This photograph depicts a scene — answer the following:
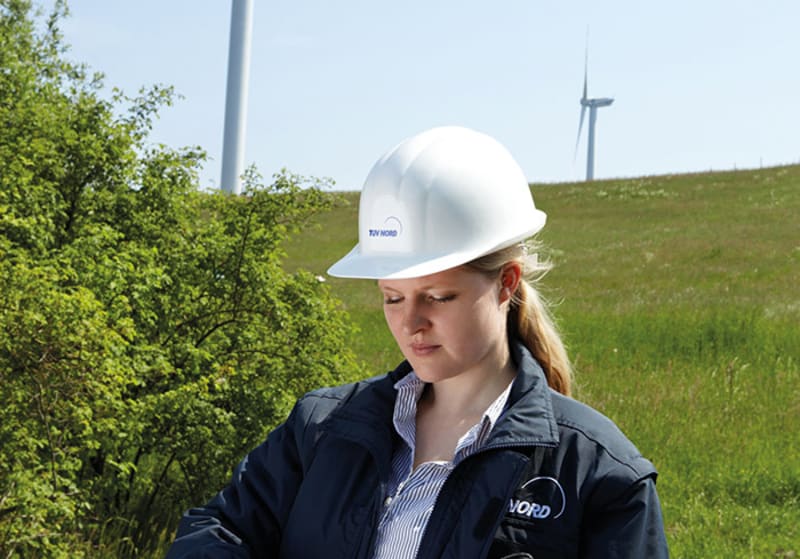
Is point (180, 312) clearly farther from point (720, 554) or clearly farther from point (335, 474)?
point (335, 474)

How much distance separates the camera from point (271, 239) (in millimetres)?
8297

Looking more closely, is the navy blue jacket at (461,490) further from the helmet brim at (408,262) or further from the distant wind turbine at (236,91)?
the distant wind turbine at (236,91)

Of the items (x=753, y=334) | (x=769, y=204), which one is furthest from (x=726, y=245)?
(x=753, y=334)

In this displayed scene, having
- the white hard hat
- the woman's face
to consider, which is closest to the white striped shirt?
the woman's face

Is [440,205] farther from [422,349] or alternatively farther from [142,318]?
[142,318]

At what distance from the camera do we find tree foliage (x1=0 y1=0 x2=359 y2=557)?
6289mm

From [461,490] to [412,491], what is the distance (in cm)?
18

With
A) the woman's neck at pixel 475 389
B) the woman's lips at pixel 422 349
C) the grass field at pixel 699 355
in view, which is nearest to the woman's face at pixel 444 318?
the woman's lips at pixel 422 349

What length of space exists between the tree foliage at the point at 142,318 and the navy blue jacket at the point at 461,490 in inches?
137

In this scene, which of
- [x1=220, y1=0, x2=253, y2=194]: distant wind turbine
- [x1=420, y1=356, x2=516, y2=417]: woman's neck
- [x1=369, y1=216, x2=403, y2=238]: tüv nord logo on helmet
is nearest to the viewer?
[x1=369, y1=216, x2=403, y2=238]: tüv nord logo on helmet

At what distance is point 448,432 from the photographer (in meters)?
2.73

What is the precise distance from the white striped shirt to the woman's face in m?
0.15

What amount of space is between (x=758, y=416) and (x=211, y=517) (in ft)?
29.3

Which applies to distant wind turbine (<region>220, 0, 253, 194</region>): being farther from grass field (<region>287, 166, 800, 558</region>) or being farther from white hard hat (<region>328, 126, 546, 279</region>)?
white hard hat (<region>328, 126, 546, 279</region>)
